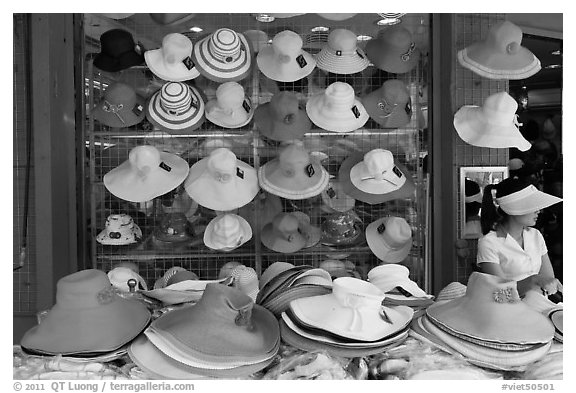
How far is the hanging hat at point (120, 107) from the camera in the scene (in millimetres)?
3742

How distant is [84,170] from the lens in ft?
13.0

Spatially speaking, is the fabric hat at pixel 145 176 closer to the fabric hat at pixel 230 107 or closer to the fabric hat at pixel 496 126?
the fabric hat at pixel 230 107

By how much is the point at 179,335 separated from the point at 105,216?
7.22 feet

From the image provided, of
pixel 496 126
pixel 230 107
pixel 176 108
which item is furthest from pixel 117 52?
pixel 496 126

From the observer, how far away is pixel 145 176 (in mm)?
3664

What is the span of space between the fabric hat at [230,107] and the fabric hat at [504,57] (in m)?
1.39

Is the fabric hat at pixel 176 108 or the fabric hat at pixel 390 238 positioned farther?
the fabric hat at pixel 390 238

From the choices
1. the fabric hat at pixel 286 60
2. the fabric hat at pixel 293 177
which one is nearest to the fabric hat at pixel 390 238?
the fabric hat at pixel 293 177

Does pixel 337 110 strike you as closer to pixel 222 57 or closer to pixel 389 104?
pixel 389 104

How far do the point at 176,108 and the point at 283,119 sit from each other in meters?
0.67

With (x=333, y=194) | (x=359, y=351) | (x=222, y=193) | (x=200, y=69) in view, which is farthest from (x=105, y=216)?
(x=359, y=351)

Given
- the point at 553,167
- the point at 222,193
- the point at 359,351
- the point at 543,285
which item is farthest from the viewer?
the point at 553,167

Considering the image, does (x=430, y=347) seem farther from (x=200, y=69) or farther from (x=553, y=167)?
(x=553, y=167)

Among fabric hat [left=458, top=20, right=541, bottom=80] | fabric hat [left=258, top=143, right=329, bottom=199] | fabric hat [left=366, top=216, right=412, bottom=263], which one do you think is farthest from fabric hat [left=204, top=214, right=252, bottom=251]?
fabric hat [left=458, top=20, right=541, bottom=80]
